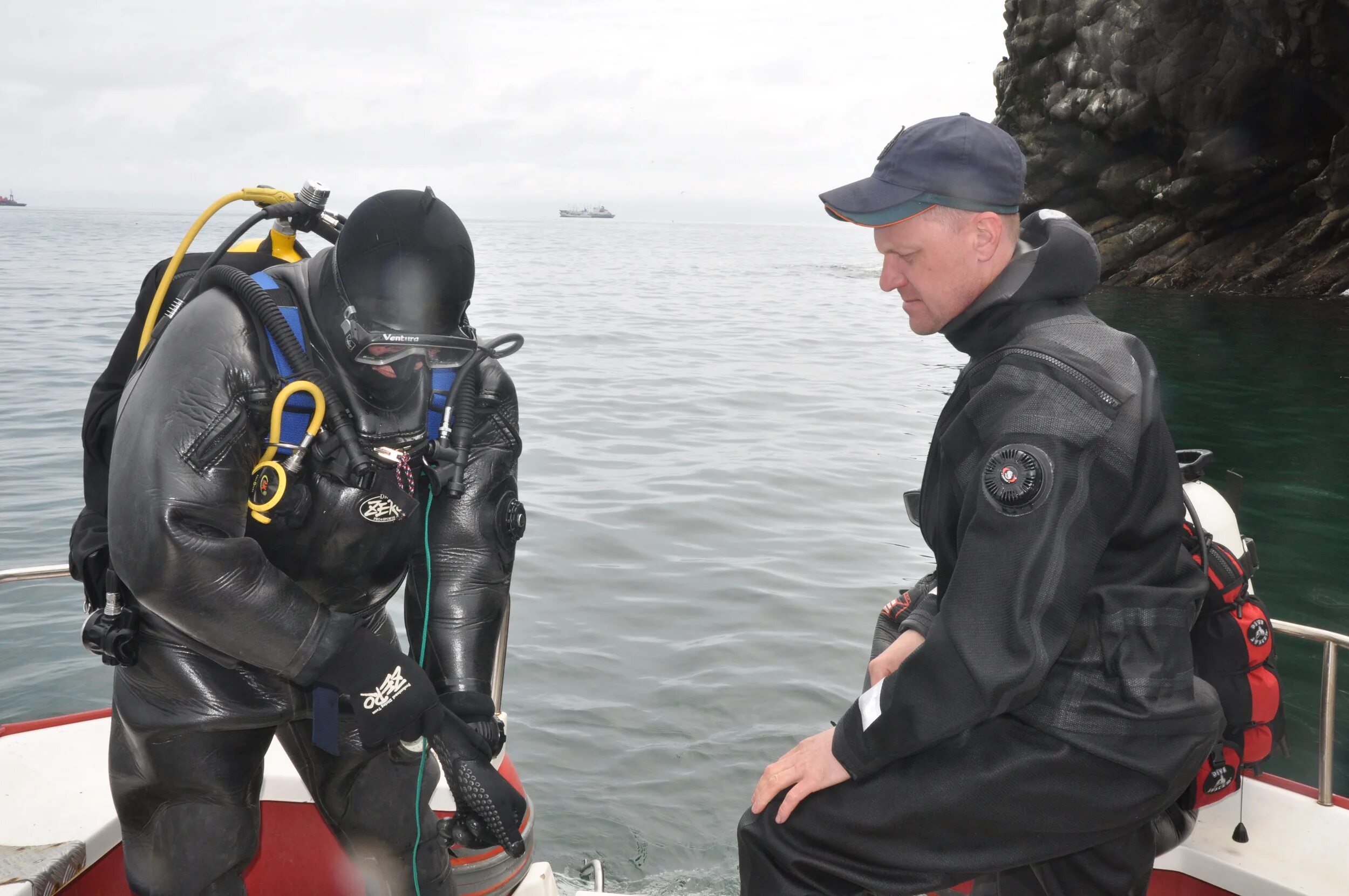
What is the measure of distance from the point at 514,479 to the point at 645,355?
17.7 m

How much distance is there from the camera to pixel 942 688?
77.4 inches

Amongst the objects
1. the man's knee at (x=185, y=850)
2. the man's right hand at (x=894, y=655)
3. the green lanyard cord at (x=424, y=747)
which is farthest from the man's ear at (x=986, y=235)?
the man's knee at (x=185, y=850)

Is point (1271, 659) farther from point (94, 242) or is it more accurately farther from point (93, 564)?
point (94, 242)

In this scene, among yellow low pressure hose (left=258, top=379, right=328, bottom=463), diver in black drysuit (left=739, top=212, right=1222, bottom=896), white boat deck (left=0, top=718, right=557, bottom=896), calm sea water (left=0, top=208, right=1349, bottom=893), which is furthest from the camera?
calm sea water (left=0, top=208, right=1349, bottom=893)

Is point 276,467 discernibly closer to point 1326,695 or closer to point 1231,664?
point 1231,664

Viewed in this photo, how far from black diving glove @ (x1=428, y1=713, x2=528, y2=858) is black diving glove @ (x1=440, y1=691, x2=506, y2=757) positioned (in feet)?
0.15

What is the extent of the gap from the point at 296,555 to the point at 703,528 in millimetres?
7281

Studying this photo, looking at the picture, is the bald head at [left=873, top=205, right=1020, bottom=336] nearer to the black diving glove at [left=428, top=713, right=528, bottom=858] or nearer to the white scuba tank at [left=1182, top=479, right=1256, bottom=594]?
the white scuba tank at [left=1182, top=479, right=1256, bottom=594]

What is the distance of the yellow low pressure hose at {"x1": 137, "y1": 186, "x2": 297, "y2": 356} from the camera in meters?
2.53

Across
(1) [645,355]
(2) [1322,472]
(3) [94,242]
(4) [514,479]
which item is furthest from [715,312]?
(3) [94,242]

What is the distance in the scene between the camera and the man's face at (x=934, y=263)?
2.21 m

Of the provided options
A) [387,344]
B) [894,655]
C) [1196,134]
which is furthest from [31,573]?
[1196,134]

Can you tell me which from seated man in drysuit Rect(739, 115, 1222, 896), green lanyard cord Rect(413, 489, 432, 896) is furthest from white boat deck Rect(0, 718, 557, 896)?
seated man in drysuit Rect(739, 115, 1222, 896)

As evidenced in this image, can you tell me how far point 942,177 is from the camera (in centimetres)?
216
